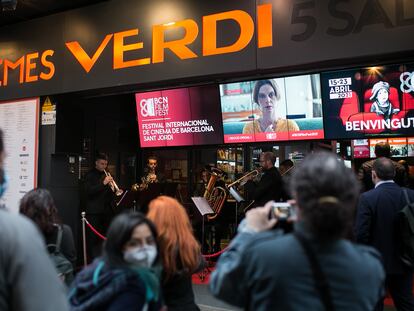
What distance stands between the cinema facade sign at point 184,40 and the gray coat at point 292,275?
136 inches

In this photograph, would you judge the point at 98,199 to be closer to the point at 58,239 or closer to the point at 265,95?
the point at 265,95

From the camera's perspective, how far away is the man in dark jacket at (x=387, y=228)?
380cm

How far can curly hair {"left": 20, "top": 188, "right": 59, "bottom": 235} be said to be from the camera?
298 centimetres

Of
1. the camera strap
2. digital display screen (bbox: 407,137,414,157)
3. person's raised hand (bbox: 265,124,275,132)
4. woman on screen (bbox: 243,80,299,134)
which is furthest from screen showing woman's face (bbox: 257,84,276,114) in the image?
the camera strap

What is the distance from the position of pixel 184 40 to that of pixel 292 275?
4537 millimetres

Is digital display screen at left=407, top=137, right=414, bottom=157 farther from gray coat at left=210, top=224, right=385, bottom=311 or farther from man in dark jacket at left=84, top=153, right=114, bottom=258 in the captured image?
gray coat at left=210, top=224, right=385, bottom=311

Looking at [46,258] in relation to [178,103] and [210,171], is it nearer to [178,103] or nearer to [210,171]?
[178,103]

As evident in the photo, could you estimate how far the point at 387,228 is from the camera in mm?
3859

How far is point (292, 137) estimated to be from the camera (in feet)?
18.2

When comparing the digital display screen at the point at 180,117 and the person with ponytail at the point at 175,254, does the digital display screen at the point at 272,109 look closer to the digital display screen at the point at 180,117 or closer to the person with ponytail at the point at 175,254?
the digital display screen at the point at 180,117

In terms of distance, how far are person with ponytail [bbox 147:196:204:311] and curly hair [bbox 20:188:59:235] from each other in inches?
36.4

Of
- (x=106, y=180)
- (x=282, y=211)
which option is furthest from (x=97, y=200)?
(x=282, y=211)

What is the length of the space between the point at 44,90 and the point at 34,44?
2.84 feet

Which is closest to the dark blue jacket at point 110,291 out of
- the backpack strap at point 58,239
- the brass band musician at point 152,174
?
the backpack strap at point 58,239
